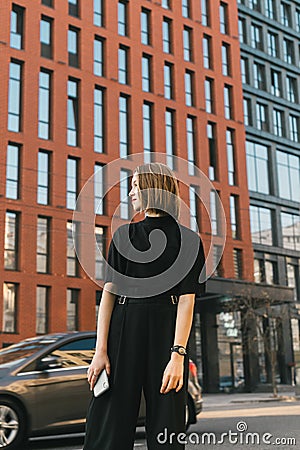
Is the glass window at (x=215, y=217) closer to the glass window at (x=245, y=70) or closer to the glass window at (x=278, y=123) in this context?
the glass window at (x=245, y=70)

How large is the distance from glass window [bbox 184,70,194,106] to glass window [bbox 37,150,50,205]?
36.6ft

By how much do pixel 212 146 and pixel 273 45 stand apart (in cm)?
1281

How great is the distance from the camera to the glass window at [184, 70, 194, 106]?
41.2m

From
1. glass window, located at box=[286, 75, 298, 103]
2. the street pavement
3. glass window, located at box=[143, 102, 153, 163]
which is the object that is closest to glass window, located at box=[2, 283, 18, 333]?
glass window, located at box=[143, 102, 153, 163]

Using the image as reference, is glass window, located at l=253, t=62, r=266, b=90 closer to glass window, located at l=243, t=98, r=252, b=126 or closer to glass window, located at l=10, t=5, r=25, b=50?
glass window, located at l=243, t=98, r=252, b=126

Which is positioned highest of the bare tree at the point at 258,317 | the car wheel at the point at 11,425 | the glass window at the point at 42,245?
the glass window at the point at 42,245

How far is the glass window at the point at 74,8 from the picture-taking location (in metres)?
36.6

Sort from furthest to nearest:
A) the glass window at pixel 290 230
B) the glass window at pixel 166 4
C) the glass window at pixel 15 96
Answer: the glass window at pixel 290 230
the glass window at pixel 166 4
the glass window at pixel 15 96

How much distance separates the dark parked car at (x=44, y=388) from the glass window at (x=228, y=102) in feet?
116

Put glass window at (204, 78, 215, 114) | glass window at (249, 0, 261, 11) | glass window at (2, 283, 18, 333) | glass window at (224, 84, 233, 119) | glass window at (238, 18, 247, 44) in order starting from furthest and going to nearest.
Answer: glass window at (249, 0, 261, 11) → glass window at (238, 18, 247, 44) → glass window at (224, 84, 233, 119) → glass window at (204, 78, 215, 114) → glass window at (2, 283, 18, 333)

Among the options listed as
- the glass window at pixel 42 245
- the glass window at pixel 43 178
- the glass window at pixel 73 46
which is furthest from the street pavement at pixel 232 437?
the glass window at pixel 73 46

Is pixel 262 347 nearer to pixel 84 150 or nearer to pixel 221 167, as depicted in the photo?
pixel 221 167

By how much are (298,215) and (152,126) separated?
15.1m

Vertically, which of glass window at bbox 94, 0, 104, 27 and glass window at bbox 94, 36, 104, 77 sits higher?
glass window at bbox 94, 0, 104, 27
